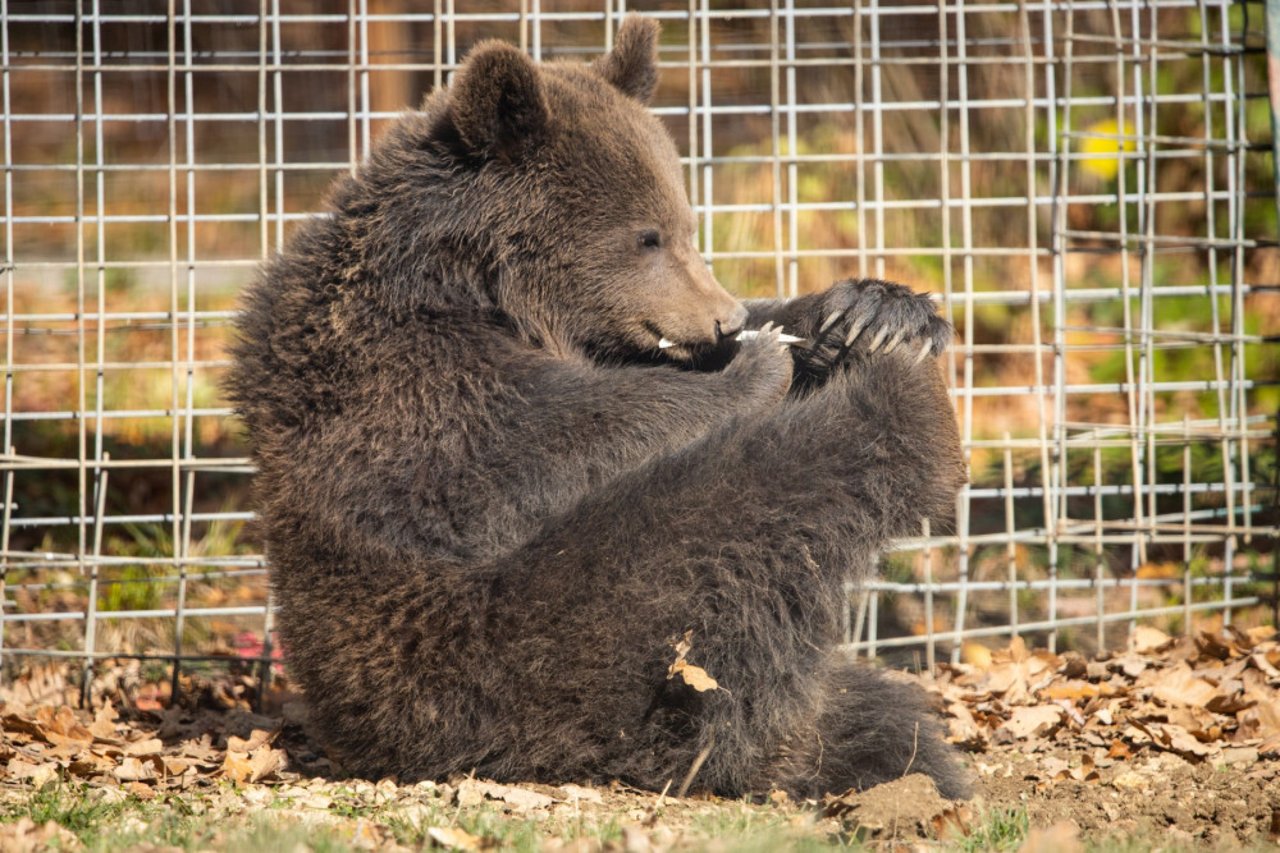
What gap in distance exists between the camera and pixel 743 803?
3.85 metres

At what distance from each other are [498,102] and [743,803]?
93.5 inches

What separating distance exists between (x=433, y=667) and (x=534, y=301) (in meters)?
1.30

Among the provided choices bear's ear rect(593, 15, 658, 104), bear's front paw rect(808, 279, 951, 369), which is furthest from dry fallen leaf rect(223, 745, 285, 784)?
bear's ear rect(593, 15, 658, 104)

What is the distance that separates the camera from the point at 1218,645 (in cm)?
569

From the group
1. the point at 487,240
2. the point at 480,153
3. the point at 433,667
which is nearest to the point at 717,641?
the point at 433,667

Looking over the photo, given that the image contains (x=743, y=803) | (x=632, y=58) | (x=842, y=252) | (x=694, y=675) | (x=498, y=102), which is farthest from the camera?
(x=842, y=252)

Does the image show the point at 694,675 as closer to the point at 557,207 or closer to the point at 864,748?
the point at 864,748

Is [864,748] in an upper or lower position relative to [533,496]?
lower

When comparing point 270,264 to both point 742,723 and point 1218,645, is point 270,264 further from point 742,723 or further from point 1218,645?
point 1218,645

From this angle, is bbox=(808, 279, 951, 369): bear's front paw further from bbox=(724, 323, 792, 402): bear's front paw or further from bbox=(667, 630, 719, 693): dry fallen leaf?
bbox=(667, 630, 719, 693): dry fallen leaf

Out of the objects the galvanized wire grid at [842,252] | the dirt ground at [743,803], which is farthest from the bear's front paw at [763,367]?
the dirt ground at [743,803]

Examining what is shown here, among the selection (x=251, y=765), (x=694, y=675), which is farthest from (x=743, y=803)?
(x=251, y=765)

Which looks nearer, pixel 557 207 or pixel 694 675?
pixel 694 675

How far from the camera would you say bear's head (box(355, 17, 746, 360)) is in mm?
4129
